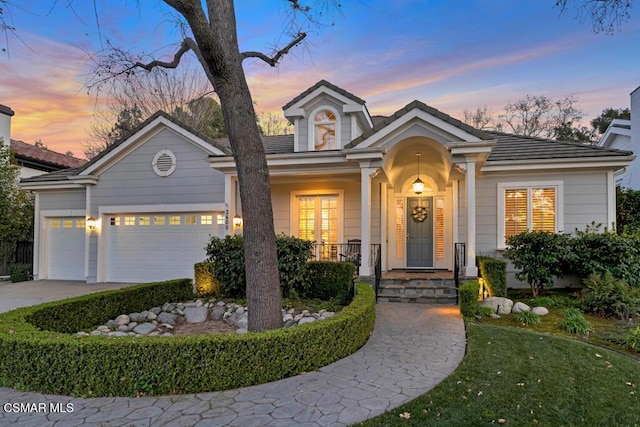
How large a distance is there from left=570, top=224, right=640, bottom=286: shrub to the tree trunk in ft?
22.5

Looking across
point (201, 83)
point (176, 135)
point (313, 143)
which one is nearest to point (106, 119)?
point (201, 83)

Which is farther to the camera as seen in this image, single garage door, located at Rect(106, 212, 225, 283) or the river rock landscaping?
single garage door, located at Rect(106, 212, 225, 283)

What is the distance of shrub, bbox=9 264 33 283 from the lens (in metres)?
12.5

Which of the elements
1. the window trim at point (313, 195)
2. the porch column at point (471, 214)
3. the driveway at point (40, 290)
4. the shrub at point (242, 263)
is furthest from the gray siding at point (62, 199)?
the porch column at point (471, 214)

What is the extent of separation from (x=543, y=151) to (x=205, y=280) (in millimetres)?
9328

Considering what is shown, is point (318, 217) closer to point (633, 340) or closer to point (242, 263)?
point (242, 263)

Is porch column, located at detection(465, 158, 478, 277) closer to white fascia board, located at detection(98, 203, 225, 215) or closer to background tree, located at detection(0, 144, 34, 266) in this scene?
white fascia board, located at detection(98, 203, 225, 215)

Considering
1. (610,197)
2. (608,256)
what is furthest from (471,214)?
(610,197)

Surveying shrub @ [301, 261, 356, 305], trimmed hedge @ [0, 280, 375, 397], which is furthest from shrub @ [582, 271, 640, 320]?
trimmed hedge @ [0, 280, 375, 397]

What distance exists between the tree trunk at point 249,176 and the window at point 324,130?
587cm

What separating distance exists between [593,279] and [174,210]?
35.7 ft

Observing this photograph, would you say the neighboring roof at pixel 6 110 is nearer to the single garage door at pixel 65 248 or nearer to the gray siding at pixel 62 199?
the gray siding at pixel 62 199

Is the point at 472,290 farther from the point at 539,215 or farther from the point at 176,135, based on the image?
the point at 176,135

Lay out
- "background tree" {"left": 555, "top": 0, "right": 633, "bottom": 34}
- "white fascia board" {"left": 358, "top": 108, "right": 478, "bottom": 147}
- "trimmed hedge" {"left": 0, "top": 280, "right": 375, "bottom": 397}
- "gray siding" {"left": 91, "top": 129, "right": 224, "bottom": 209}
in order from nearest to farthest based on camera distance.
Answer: "trimmed hedge" {"left": 0, "top": 280, "right": 375, "bottom": 397}
"background tree" {"left": 555, "top": 0, "right": 633, "bottom": 34}
"white fascia board" {"left": 358, "top": 108, "right": 478, "bottom": 147}
"gray siding" {"left": 91, "top": 129, "right": 224, "bottom": 209}
